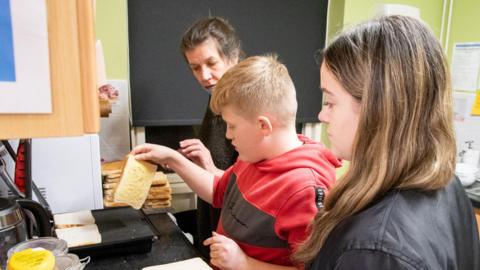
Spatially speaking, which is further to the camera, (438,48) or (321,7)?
A: (321,7)

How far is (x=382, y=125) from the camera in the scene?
545 millimetres

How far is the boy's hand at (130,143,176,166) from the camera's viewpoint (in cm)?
112

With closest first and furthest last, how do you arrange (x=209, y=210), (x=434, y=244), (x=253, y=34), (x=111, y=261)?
(x=434, y=244) → (x=111, y=261) → (x=209, y=210) → (x=253, y=34)

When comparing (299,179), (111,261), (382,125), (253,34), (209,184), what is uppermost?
(253,34)

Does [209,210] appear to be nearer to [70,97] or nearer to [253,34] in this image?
[70,97]

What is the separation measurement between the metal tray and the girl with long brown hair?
0.58 metres

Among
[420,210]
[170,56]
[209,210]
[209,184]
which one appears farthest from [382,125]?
[170,56]

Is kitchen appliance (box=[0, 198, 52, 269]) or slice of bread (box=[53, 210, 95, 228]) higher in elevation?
kitchen appliance (box=[0, 198, 52, 269])

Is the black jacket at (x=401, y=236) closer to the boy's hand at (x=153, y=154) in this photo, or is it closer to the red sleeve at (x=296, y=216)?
the red sleeve at (x=296, y=216)

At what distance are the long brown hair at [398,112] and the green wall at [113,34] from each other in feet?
4.87

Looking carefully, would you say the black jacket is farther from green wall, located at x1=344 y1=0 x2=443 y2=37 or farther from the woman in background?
green wall, located at x1=344 y1=0 x2=443 y2=37

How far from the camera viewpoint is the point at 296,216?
79 centimetres

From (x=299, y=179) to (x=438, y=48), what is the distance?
0.40 m

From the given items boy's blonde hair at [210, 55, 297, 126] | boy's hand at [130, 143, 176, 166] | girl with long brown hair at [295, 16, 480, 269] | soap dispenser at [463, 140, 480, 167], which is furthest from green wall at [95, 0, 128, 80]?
soap dispenser at [463, 140, 480, 167]
